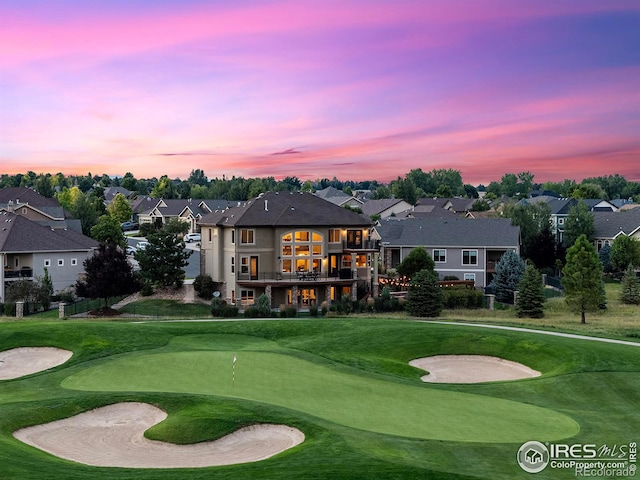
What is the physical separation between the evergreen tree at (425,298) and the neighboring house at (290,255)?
7.26 m

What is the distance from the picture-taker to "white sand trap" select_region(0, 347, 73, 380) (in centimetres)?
3091

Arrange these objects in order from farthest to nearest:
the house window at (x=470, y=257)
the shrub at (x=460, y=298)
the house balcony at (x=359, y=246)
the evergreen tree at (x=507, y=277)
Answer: the house window at (x=470, y=257)
the evergreen tree at (x=507, y=277)
the house balcony at (x=359, y=246)
the shrub at (x=460, y=298)

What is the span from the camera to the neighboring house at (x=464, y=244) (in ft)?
219

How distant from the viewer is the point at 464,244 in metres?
67.1

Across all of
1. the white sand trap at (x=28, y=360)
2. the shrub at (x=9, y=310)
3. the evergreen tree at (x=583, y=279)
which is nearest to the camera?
the white sand trap at (x=28, y=360)

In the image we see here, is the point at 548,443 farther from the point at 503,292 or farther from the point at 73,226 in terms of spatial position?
the point at 73,226

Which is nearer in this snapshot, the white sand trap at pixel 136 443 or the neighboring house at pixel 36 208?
the white sand trap at pixel 136 443

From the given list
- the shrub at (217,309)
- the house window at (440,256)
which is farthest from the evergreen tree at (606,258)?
the shrub at (217,309)

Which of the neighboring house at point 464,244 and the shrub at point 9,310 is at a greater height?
the neighboring house at point 464,244

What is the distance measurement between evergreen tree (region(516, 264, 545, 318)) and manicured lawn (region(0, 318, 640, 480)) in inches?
547

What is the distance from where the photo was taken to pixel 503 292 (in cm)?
6053

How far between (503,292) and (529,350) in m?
27.2

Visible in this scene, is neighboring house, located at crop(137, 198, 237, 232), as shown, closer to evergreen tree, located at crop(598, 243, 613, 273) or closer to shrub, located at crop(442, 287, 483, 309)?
evergreen tree, located at crop(598, 243, 613, 273)

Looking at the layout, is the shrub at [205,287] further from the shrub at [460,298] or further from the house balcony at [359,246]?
the shrub at [460,298]
